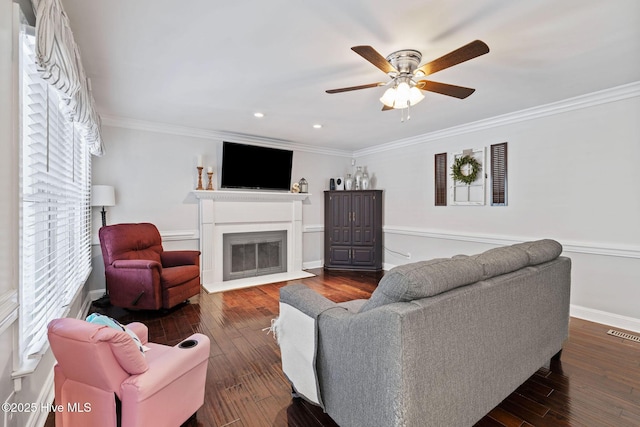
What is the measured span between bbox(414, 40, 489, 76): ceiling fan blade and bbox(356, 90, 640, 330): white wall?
6.26ft

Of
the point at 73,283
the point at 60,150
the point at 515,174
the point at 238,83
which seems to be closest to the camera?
the point at 60,150

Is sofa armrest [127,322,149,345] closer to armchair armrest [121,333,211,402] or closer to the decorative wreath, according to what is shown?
armchair armrest [121,333,211,402]

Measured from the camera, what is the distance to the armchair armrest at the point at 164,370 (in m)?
1.34

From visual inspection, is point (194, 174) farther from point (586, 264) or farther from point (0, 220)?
point (586, 264)

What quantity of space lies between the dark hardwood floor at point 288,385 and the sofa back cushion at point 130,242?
66 cm

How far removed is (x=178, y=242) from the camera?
4.55 metres

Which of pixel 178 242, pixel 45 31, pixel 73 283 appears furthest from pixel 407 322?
pixel 178 242

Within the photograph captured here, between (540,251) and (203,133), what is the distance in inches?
177

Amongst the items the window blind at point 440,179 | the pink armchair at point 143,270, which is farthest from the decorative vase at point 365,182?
the pink armchair at point 143,270

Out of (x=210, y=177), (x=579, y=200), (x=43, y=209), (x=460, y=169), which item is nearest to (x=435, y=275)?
(x=43, y=209)

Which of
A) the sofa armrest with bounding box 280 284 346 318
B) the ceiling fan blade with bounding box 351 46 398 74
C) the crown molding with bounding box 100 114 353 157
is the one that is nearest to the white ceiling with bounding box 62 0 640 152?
the ceiling fan blade with bounding box 351 46 398 74

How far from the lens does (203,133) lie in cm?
468

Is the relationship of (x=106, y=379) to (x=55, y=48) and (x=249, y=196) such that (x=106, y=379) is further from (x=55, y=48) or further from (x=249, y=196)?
(x=249, y=196)

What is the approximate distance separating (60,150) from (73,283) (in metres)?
1.20
